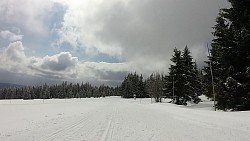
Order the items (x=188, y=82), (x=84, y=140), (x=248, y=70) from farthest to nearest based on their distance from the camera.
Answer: (x=188, y=82), (x=248, y=70), (x=84, y=140)

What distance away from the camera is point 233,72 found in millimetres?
22906

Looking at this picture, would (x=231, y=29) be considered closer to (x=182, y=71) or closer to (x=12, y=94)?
(x=182, y=71)

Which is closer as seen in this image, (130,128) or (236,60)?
(130,128)

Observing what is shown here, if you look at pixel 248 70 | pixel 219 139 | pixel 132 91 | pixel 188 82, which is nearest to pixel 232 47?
pixel 248 70

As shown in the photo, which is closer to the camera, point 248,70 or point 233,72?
point 248,70

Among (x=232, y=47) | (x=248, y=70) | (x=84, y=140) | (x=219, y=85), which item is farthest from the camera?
(x=219, y=85)

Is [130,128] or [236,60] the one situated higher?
[236,60]

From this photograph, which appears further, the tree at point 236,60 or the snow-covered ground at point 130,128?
the tree at point 236,60

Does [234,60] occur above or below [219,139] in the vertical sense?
above

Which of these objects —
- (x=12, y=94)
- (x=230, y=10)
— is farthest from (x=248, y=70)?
(x=12, y=94)

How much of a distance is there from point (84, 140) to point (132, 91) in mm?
115785

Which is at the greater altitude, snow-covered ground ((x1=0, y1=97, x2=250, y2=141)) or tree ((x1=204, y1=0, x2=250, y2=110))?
tree ((x1=204, y1=0, x2=250, y2=110))

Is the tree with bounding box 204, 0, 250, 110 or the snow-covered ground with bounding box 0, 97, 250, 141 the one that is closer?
the snow-covered ground with bounding box 0, 97, 250, 141

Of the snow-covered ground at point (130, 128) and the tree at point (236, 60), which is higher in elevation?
the tree at point (236, 60)
